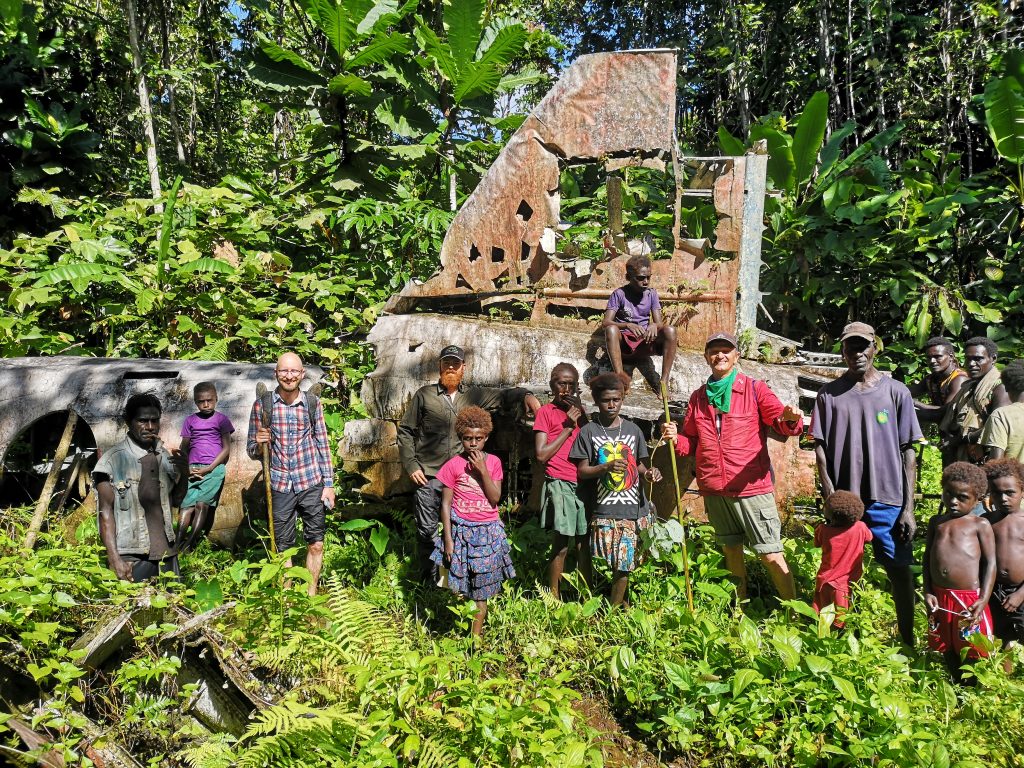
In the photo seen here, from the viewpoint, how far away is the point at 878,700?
3232 mm

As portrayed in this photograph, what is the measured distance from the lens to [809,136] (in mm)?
9844

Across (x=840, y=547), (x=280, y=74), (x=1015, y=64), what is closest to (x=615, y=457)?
(x=840, y=547)

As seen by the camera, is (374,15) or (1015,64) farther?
(374,15)

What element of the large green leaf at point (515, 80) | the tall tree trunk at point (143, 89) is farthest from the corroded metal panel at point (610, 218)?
the tall tree trunk at point (143, 89)

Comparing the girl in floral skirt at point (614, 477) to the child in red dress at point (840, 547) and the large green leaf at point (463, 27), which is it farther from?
the large green leaf at point (463, 27)

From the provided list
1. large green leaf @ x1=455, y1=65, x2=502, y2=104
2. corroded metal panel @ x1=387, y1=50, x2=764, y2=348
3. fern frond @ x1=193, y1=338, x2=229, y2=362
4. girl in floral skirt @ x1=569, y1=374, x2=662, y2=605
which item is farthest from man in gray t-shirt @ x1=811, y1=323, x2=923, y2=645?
large green leaf @ x1=455, y1=65, x2=502, y2=104

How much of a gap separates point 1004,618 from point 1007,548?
1.31ft

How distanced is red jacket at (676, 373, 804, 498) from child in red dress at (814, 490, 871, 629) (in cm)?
45

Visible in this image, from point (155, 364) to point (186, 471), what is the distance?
1.28m

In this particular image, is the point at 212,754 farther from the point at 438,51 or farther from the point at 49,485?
the point at 438,51

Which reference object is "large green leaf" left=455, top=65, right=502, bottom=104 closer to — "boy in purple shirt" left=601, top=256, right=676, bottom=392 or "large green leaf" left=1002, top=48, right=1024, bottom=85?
"boy in purple shirt" left=601, top=256, right=676, bottom=392

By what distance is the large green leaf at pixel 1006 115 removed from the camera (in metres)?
8.74

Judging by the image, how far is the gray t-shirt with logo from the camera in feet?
13.6

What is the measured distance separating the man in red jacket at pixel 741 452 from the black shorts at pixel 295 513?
7.80 ft
